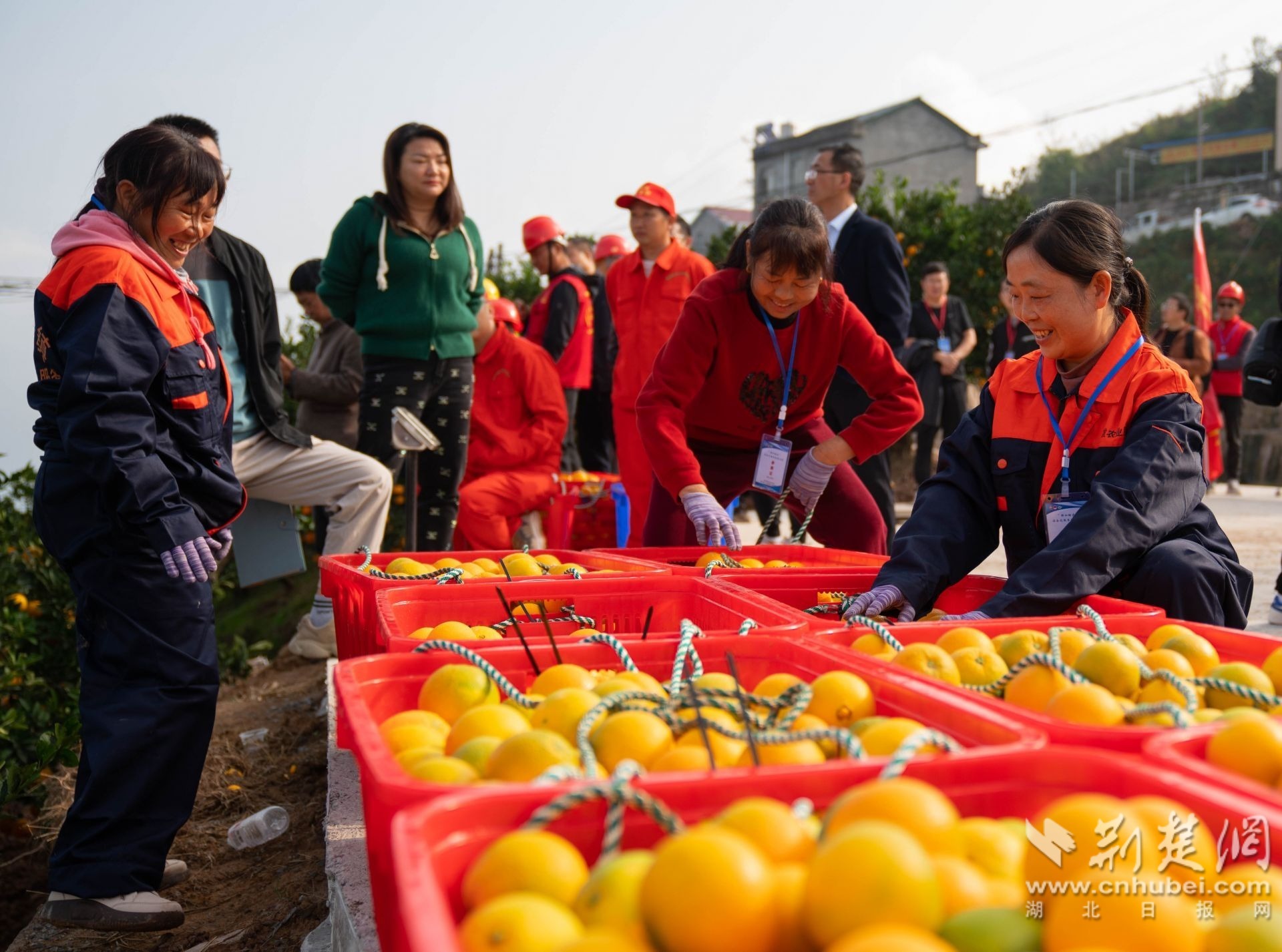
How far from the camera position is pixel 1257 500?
10828 millimetres

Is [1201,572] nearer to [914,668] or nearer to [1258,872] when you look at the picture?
[914,668]

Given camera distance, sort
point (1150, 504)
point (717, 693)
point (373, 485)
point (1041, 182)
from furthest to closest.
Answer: point (1041, 182) < point (373, 485) < point (1150, 504) < point (717, 693)

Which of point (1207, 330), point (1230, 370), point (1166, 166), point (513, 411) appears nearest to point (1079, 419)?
point (513, 411)

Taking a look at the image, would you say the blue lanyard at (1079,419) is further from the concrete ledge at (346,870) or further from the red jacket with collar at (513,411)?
the red jacket with collar at (513,411)

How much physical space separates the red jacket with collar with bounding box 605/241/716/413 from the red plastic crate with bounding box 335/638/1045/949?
4156 mm

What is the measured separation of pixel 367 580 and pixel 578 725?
1360 millimetres

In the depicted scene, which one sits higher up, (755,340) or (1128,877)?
(755,340)

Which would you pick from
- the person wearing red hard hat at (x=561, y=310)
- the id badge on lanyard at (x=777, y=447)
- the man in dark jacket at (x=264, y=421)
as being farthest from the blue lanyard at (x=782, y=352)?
the person wearing red hard hat at (x=561, y=310)

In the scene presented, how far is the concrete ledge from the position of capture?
1.79m

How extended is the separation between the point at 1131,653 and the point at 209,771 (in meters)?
3.20

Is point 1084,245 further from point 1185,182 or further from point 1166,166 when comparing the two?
point 1166,166

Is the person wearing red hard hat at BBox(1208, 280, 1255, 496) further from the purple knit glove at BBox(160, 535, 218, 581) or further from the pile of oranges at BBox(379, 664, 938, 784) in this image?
the pile of oranges at BBox(379, 664, 938, 784)

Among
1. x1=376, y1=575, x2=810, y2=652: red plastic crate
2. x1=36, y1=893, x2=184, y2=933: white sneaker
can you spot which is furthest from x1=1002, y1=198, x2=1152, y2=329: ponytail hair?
x1=36, y1=893, x2=184, y2=933: white sneaker

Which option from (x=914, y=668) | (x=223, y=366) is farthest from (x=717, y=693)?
(x=223, y=366)
